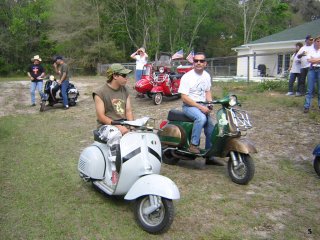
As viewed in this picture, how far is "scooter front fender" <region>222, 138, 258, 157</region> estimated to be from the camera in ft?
16.9

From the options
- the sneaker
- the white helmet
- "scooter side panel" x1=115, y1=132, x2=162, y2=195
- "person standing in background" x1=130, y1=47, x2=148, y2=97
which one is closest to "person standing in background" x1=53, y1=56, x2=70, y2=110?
"person standing in background" x1=130, y1=47, x2=148, y2=97

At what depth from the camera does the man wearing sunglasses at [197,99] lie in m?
5.72

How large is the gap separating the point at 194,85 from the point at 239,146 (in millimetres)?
1268

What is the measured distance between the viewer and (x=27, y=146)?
289 inches

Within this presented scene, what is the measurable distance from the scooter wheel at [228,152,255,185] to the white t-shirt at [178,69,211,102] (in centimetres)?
116

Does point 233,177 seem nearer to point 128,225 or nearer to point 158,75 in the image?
point 128,225

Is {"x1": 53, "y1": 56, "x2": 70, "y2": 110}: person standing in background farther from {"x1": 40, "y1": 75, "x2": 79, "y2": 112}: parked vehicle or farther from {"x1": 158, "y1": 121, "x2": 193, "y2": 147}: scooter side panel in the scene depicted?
{"x1": 158, "y1": 121, "x2": 193, "y2": 147}: scooter side panel

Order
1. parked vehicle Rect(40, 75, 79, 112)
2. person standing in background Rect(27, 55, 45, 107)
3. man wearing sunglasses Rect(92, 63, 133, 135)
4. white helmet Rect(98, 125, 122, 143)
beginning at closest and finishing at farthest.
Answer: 1. white helmet Rect(98, 125, 122, 143)
2. man wearing sunglasses Rect(92, 63, 133, 135)
3. parked vehicle Rect(40, 75, 79, 112)
4. person standing in background Rect(27, 55, 45, 107)

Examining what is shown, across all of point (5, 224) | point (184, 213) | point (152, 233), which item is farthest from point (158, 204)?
point (5, 224)

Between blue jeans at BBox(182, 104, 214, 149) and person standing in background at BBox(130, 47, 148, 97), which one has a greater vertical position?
person standing in background at BBox(130, 47, 148, 97)

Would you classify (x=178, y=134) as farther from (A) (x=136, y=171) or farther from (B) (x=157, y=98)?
(B) (x=157, y=98)

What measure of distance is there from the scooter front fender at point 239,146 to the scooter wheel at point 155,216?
1736 millimetres

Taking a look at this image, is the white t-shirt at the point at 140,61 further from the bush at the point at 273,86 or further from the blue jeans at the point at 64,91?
the bush at the point at 273,86

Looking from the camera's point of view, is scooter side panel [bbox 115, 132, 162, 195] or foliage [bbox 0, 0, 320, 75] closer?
scooter side panel [bbox 115, 132, 162, 195]
